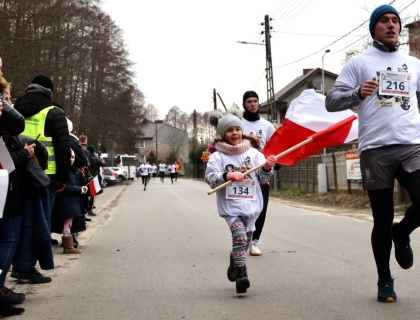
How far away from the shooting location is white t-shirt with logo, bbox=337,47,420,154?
4.77 m

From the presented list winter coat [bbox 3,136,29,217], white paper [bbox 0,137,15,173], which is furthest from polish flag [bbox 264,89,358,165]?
white paper [bbox 0,137,15,173]

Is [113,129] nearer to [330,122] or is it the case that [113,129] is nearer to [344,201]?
[344,201]

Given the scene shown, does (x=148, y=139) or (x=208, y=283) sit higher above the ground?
(x=148, y=139)

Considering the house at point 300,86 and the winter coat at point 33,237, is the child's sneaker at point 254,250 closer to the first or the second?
the winter coat at point 33,237

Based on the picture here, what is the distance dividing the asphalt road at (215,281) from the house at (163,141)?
114656mm

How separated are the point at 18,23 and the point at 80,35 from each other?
12512mm

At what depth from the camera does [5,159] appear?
16.0 ft

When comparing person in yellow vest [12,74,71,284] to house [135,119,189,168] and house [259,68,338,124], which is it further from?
house [135,119,189,168]

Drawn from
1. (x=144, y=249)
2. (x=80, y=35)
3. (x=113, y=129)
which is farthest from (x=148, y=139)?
(x=144, y=249)

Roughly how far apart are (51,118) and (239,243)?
2.33 metres

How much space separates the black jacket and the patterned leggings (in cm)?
198

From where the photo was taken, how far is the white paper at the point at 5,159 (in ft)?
15.9

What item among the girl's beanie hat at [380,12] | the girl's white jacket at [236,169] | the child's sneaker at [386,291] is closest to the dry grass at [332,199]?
the girl's white jacket at [236,169]

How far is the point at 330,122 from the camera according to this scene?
6.55 metres
